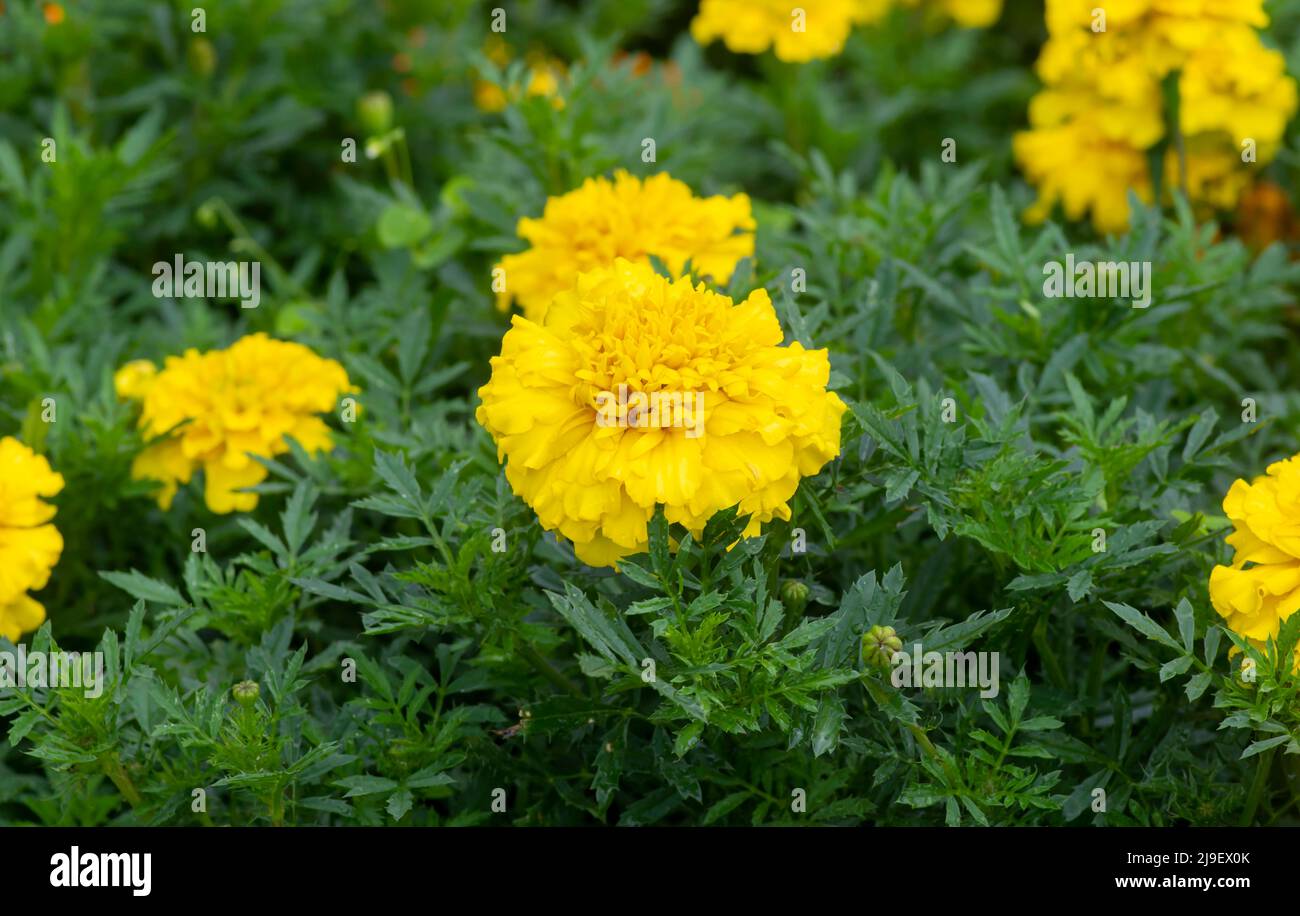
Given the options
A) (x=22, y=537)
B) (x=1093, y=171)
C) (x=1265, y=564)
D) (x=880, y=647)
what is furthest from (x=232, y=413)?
(x=1093, y=171)

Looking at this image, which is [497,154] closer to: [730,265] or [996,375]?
[730,265]

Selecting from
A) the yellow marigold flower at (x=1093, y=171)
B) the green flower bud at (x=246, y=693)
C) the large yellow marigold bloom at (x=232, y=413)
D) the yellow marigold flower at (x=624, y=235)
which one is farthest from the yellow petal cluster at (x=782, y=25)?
the green flower bud at (x=246, y=693)

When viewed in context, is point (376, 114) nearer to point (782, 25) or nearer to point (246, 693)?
point (782, 25)

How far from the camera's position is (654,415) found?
4.63ft

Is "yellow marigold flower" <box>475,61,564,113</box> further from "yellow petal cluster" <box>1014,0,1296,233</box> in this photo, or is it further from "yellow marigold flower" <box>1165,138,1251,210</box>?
"yellow marigold flower" <box>1165,138,1251,210</box>

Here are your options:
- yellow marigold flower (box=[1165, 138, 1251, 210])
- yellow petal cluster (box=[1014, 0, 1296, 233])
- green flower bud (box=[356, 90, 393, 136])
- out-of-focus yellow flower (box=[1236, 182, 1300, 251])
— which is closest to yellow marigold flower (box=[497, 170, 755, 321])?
green flower bud (box=[356, 90, 393, 136])

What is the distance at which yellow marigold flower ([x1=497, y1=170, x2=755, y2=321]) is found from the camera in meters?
1.94

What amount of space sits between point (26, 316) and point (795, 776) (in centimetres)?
144

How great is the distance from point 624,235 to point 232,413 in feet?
1.89

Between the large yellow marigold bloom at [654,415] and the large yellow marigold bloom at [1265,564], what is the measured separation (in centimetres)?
43

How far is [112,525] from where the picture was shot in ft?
6.97

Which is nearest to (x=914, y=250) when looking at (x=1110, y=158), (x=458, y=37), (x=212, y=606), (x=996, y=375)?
(x=996, y=375)

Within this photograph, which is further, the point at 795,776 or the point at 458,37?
the point at 458,37

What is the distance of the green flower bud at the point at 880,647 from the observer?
56.2 inches
